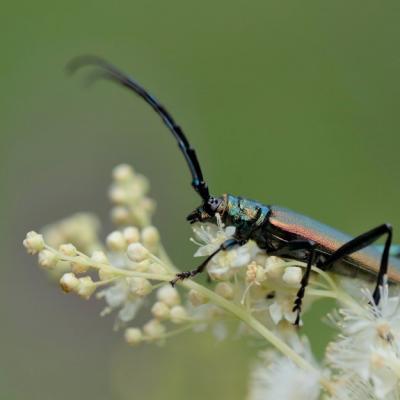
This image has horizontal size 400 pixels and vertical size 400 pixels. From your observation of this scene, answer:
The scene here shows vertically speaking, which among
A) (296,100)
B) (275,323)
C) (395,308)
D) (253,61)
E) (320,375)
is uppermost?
(253,61)

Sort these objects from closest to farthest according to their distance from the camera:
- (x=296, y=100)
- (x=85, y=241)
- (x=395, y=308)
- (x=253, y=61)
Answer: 1. (x=395, y=308)
2. (x=85, y=241)
3. (x=296, y=100)
4. (x=253, y=61)

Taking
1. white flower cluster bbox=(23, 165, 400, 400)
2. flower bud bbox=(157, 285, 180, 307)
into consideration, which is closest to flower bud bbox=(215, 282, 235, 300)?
white flower cluster bbox=(23, 165, 400, 400)

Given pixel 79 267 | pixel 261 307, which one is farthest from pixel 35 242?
pixel 261 307

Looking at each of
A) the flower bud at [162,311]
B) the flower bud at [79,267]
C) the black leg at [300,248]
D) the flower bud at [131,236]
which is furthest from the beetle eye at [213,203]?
the flower bud at [79,267]

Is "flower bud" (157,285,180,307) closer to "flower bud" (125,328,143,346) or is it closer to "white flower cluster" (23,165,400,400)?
"white flower cluster" (23,165,400,400)

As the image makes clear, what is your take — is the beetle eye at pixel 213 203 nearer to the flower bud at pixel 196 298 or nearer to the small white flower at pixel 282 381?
the flower bud at pixel 196 298

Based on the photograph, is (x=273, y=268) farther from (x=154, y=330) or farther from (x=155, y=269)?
(x=154, y=330)

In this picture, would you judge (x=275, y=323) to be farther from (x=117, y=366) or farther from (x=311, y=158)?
(x=311, y=158)

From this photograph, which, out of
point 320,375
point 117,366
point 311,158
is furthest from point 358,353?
point 311,158
